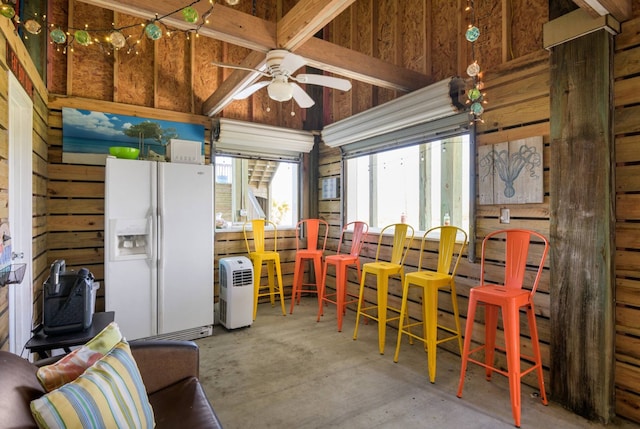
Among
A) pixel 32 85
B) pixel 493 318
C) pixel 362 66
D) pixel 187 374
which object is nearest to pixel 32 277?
pixel 32 85

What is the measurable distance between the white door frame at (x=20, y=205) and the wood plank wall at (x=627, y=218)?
12.0 feet

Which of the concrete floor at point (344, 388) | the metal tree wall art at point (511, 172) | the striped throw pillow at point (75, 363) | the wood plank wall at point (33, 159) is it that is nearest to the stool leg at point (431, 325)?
the concrete floor at point (344, 388)

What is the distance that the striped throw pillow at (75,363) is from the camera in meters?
1.24

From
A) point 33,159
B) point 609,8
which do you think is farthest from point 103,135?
point 609,8

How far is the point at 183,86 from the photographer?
4.06 meters

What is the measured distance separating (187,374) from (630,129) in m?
2.90

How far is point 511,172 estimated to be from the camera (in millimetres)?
2643

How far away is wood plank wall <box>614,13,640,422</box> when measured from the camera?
81.0 inches

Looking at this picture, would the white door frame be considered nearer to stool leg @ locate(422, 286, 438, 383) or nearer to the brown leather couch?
the brown leather couch

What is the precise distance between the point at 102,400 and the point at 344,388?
1.72 meters

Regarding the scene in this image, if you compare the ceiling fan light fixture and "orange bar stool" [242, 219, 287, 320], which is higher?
the ceiling fan light fixture

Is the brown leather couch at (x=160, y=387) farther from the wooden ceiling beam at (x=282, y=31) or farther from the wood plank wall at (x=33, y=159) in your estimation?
the wooden ceiling beam at (x=282, y=31)

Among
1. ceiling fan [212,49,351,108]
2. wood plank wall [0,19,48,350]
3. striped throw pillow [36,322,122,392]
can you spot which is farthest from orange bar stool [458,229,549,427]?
wood plank wall [0,19,48,350]

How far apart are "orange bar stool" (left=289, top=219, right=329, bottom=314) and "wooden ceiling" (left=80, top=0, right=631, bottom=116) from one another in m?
2.06
